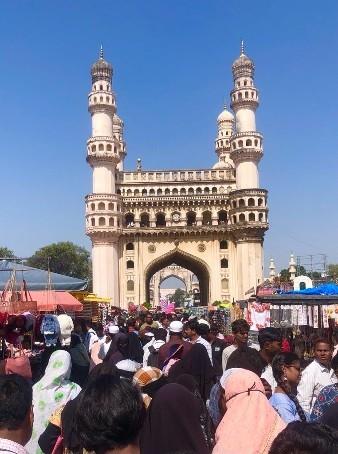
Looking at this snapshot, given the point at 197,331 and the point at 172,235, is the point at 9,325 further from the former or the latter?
the point at 172,235

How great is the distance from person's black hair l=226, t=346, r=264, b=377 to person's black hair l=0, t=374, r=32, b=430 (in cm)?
253

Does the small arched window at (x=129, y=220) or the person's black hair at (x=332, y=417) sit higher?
the small arched window at (x=129, y=220)

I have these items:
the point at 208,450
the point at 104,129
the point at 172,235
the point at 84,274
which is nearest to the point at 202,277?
the point at 172,235

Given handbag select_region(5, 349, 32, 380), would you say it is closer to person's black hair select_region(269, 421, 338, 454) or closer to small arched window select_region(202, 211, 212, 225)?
person's black hair select_region(269, 421, 338, 454)

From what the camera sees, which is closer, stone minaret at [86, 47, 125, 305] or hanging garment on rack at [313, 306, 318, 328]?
hanging garment on rack at [313, 306, 318, 328]

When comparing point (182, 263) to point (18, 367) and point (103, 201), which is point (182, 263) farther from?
point (18, 367)

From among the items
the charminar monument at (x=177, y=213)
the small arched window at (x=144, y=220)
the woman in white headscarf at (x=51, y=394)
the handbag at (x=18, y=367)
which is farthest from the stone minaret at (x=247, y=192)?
the woman in white headscarf at (x=51, y=394)

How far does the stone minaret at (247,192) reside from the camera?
39875 millimetres

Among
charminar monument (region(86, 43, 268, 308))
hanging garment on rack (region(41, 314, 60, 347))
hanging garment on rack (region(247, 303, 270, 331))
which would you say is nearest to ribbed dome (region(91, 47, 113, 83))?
charminar monument (region(86, 43, 268, 308))

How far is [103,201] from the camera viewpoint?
3978 cm

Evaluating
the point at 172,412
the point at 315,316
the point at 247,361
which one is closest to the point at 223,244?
the point at 315,316

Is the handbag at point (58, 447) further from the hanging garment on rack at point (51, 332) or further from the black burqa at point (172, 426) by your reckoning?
the hanging garment on rack at point (51, 332)

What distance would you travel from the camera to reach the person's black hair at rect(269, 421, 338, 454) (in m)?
2.04

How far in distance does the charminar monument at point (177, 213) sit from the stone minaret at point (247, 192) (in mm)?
68
